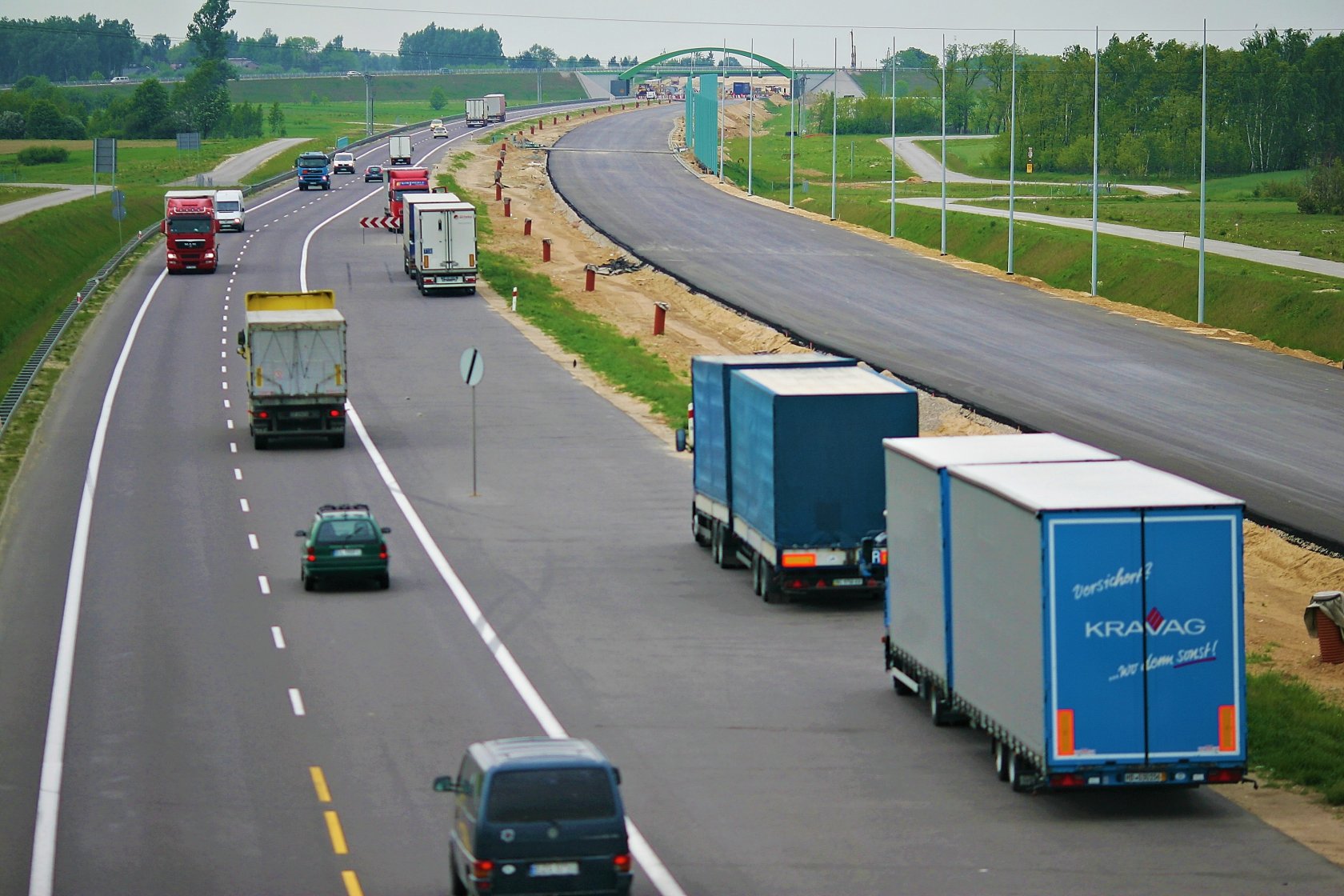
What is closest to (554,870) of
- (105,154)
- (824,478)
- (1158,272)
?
(824,478)

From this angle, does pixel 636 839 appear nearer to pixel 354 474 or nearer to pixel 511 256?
pixel 354 474

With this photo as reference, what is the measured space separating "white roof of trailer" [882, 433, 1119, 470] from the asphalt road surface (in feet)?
40.2

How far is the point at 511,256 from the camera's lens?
8975 cm

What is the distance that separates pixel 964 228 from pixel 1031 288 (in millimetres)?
28463

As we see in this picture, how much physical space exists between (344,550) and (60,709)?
305 inches

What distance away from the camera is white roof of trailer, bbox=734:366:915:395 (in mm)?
30250

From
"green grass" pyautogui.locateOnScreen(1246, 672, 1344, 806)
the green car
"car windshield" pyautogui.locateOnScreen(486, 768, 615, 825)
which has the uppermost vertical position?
"car windshield" pyautogui.locateOnScreen(486, 768, 615, 825)

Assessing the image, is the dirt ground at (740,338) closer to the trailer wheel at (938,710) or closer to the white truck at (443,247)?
the white truck at (443,247)

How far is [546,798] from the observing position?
15.1m

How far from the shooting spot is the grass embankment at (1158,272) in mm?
68062

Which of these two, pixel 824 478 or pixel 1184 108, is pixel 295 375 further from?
pixel 1184 108

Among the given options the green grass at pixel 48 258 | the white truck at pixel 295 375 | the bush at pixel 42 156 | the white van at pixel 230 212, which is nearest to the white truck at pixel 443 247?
the green grass at pixel 48 258

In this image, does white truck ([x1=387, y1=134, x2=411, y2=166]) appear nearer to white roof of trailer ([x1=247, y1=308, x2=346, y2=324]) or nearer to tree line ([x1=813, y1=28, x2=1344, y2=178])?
tree line ([x1=813, y1=28, x2=1344, y2=178])

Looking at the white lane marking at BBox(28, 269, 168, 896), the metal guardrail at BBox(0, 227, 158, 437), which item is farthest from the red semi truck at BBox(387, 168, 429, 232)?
the white lane marking at BBox(28, 269, 168, 896)
